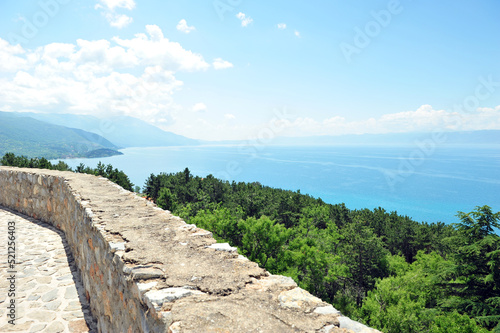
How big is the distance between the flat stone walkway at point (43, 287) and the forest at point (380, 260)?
13320mm

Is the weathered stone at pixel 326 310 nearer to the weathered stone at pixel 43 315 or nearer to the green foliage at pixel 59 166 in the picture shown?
the weathered stone at pixel 43 315

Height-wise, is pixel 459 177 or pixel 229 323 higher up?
pixel 229 323

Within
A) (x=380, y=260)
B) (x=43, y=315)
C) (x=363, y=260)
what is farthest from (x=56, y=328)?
(x=380, y=260)

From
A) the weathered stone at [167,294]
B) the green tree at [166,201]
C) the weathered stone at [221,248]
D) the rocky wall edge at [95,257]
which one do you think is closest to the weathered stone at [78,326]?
the rocky wall edge at [95,257]

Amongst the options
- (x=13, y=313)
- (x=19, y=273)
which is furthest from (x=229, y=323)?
(x=19, y=273)

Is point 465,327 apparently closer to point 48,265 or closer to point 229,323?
point 229,323

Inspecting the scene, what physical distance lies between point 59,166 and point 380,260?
126ft

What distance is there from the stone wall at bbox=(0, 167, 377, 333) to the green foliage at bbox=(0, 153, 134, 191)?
17.1 meters

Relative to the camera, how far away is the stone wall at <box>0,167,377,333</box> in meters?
2.04

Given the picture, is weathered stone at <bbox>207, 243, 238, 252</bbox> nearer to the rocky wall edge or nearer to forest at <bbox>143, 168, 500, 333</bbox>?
the rocky wall edge

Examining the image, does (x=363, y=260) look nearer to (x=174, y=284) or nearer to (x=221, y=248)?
(x=221, y=248)

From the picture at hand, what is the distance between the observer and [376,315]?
1950 centimetres

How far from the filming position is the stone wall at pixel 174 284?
2043 mm

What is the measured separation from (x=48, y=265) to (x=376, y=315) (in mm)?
21741
